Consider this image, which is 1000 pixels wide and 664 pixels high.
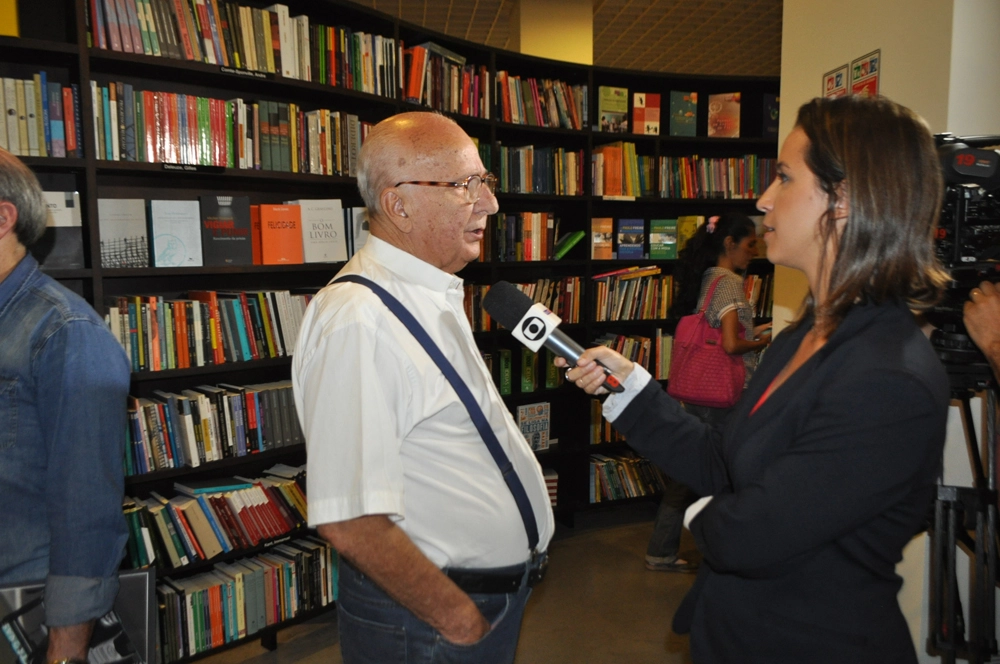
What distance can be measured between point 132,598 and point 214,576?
1527mm

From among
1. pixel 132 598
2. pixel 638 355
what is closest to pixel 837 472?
pixel 132 598

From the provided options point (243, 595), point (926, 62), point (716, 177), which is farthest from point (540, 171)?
point (243, 595)

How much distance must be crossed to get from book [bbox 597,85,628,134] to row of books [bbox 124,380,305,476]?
2658 millimetres

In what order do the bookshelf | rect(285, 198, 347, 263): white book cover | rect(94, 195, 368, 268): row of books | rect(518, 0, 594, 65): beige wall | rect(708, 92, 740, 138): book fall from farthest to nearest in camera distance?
rect(518, 0, 594, 65): beige wall < rect(708, 92, 740, 138): book < rect(285, 198, 347, 263): white book cover < rect(94, 195, 368, 268): row of books < the bookshelf

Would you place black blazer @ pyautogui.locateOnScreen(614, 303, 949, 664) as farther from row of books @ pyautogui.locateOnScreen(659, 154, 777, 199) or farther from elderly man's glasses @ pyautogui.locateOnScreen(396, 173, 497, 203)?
row of books @ pyautogui.locateOnScreen(659, 154, 777, 199)

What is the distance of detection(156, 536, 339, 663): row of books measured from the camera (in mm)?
2699

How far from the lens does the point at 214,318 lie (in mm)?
2777

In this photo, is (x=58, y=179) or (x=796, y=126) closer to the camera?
(x=796, y=126)

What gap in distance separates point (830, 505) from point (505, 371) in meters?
3.13

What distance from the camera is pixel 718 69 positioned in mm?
8320

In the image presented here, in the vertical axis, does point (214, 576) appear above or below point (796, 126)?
below

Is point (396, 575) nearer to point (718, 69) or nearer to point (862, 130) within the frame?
point (862, 130)

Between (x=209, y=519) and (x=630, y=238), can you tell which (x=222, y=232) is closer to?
(x=209, y=519)

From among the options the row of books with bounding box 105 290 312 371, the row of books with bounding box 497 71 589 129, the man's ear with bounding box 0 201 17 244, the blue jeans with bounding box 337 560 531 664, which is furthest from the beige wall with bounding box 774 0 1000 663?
the man's ear with bounding box 0 201 17 244
